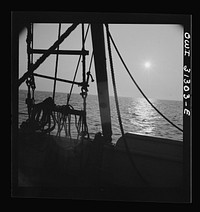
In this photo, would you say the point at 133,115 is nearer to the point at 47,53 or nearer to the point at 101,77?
the point at 101,77

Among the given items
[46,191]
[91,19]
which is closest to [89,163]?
[46,191]

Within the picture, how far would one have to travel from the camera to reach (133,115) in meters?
2.04

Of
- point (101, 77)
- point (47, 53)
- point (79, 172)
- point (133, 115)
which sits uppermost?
point (47, 53)

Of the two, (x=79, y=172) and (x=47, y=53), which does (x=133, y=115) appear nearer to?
(x=79, y=172)

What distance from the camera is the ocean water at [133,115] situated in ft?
6.45

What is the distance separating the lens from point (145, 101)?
204cm

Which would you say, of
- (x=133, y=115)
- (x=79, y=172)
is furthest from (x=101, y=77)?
(x=79, y=172)

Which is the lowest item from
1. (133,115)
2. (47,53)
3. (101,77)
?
(133,115)

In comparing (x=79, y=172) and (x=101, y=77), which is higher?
(x=101, y=77)

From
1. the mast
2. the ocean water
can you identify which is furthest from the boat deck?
the mast

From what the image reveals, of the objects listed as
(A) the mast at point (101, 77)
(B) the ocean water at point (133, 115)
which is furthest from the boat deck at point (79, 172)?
(A) the mast at point (101, 77)

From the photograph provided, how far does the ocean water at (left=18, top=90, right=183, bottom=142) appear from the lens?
6.45ft

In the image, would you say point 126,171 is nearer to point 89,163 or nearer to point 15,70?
point 89,163
